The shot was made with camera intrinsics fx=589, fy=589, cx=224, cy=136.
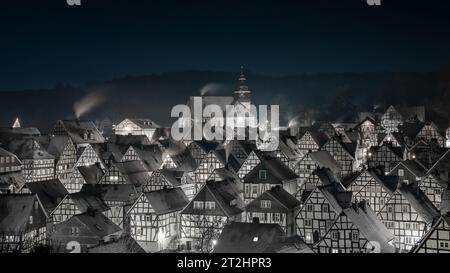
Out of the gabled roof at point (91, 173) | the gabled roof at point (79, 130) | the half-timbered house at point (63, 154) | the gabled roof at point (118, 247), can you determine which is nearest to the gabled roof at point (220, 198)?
the gabled roof at point (118, 247)

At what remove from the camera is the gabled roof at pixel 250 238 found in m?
35.9

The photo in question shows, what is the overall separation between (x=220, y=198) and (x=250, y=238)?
1086cm

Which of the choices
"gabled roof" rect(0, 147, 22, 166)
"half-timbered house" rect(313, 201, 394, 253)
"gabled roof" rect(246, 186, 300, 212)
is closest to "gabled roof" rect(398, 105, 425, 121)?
"gabled roof" rect(246, 186, 300, 212)

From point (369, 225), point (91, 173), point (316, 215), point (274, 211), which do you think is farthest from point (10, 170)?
point (369, 225)

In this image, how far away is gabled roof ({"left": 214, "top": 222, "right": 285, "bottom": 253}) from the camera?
35.9m

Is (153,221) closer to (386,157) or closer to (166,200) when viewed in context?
(166,200)

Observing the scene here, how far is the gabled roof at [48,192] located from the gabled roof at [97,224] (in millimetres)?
8431

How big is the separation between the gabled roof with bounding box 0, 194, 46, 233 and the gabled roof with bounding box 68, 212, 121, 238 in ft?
15.5

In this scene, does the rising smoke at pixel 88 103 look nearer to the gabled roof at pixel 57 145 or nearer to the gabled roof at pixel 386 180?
the gabled roof at pixel 57 145

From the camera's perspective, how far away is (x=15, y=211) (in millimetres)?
45250

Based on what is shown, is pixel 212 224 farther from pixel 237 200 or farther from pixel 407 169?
pixel 407 169

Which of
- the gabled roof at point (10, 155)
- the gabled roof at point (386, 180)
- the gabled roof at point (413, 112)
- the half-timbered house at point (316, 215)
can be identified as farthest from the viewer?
the gabled roof at point (413, 112)

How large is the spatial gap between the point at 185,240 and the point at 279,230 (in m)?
11.6

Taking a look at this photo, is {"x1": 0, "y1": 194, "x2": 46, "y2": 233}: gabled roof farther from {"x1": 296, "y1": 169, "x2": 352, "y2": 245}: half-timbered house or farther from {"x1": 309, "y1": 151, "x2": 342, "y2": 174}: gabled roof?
{"x1": 309, "y1": 151, "x2": 342, "y2": 174}: gabled roof
